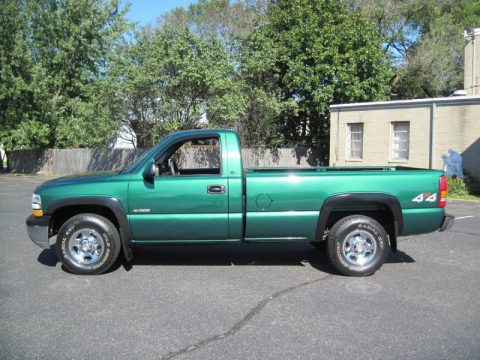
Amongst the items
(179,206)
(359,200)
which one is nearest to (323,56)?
(359,200)

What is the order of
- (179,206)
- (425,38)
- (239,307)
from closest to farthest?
(239,307) < (179,206) < (425,38)

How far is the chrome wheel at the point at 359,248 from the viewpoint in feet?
20.1

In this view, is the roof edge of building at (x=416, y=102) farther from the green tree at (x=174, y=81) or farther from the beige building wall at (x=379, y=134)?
the green tree at (x=174, y=81)

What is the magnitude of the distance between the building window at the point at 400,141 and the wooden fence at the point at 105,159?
6.70m

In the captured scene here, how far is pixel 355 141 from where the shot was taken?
21547mm

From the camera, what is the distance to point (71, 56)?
91.7ft

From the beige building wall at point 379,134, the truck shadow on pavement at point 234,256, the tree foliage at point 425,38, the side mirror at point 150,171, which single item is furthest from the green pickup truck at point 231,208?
the tree foliage at point 425,38

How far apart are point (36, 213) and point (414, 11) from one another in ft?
107

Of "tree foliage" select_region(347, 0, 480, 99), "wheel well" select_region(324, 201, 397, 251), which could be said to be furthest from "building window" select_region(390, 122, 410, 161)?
"wheel well" select_region(324, 201, 397, 251)

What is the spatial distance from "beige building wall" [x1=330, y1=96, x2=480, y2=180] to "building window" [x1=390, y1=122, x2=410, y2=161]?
0.18 m

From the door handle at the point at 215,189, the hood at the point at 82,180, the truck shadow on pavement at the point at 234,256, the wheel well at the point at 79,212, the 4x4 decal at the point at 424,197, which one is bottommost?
the truck shadow on pavement at the point at 234,256

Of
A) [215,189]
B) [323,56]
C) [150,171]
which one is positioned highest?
[323,56]

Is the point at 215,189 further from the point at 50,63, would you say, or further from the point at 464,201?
the point at 50,63

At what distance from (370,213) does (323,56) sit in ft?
58.8
